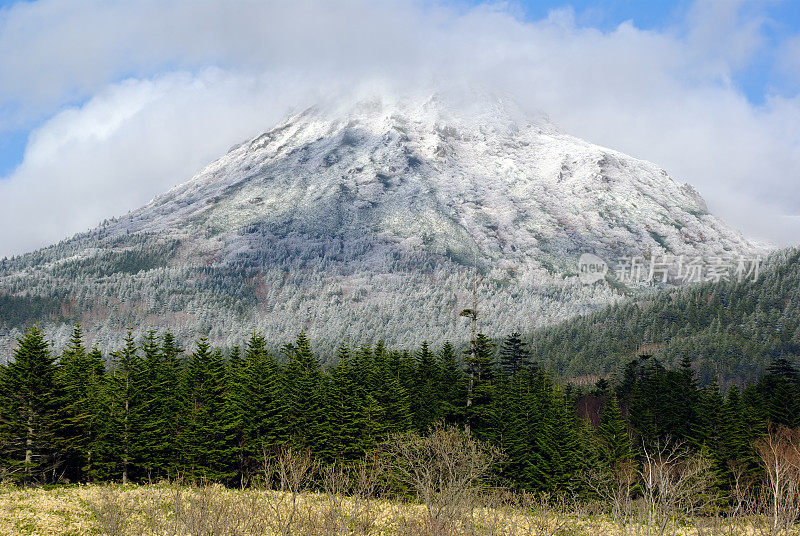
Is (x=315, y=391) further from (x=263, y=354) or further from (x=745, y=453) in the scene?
(x=745, y=453)

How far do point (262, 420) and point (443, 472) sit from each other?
24589mm

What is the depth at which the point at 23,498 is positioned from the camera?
2096 inches

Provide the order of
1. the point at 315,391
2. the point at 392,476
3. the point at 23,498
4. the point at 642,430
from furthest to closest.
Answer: the point at 642,430, the point at 315,391, the point at 392,476, the point at 23,498

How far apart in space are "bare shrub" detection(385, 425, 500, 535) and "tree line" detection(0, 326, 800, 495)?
5.77 m

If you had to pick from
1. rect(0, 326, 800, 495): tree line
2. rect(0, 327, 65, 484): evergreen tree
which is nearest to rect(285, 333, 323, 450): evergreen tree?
rect(0, 326, 800, 495): tree line

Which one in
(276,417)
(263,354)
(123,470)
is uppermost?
(263,354)

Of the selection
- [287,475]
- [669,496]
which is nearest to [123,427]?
[287,475]

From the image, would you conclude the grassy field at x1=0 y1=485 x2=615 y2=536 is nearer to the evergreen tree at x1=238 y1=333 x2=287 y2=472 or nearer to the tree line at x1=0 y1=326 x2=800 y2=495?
the tree line at x1=0 y1=326 x2=800 y2=495

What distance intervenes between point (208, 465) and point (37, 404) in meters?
19.1

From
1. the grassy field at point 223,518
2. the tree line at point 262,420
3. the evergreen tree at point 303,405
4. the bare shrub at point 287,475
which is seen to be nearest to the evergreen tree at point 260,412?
the tree line at point 262,420

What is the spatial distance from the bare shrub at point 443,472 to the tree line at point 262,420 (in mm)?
5771

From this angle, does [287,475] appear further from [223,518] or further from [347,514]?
[223,518]

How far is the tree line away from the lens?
68.6 metres

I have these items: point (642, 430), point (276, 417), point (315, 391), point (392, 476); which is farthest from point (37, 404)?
point (642, 430)
